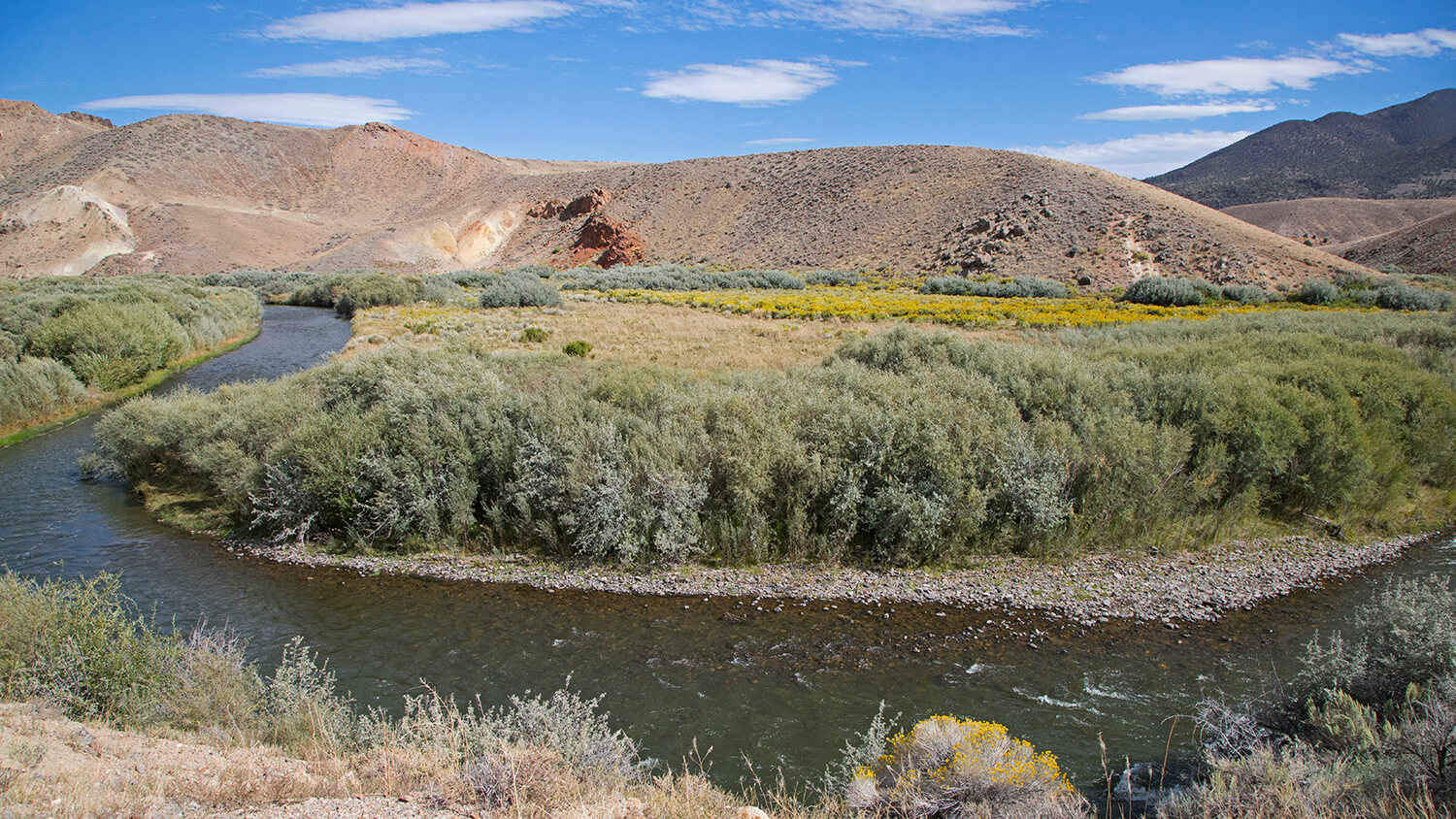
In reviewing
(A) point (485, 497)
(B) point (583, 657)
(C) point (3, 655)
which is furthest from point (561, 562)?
(C) point (3, 655)

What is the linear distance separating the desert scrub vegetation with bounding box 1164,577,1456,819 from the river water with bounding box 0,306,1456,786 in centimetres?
86

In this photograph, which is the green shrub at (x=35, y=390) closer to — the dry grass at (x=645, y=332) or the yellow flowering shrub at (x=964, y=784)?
the dry grass at (x=645, y=332)

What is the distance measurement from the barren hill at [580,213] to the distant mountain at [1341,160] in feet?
238

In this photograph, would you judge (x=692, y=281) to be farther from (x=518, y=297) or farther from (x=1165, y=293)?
(x=1165, y=293)

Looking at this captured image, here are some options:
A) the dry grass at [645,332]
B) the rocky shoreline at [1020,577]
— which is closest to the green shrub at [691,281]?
the dry grass at [645,332]

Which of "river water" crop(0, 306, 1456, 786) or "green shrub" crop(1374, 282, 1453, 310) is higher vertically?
"green shrub" crop(1374, 282, 1453, 310)

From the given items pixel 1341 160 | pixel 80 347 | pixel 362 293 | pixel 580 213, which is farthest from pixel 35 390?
pixel 1341 160

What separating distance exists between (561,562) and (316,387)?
6833 millimetres

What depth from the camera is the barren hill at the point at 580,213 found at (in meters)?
51.6

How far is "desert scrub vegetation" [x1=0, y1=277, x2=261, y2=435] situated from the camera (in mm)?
17656

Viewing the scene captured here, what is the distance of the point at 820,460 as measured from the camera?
1099cm

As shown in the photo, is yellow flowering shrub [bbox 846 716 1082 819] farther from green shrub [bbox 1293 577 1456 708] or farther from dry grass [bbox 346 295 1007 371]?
dry grass [bbox 346 295 1007 371]

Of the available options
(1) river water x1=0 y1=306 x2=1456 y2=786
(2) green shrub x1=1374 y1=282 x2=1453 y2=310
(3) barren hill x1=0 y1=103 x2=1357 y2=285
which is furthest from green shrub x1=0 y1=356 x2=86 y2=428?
(3) barren hill x1=0 y1=103 x2=1357 y2=285

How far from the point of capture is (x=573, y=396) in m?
12.7
